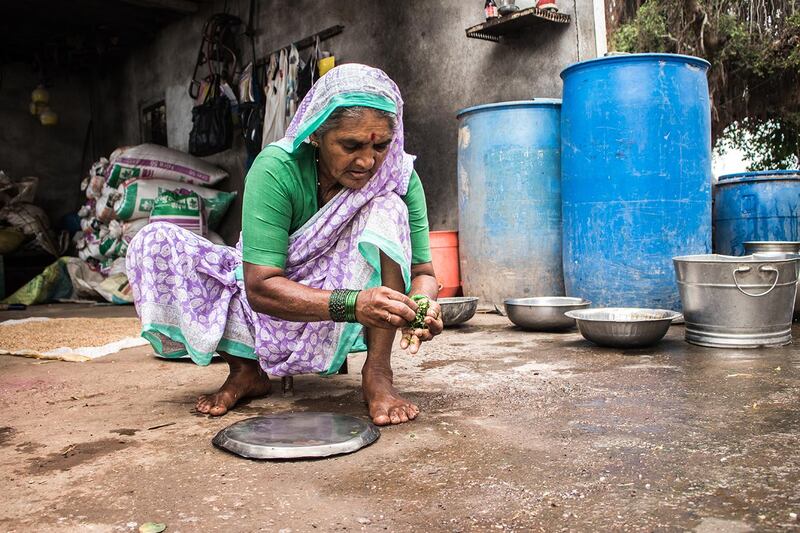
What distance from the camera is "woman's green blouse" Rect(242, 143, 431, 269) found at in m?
1.71

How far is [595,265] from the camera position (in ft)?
11.0

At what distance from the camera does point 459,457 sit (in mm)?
1436

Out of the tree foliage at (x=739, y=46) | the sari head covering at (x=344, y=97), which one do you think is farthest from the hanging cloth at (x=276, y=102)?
the sari head covering at (x=344, y=97)

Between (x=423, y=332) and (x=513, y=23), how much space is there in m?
3.05

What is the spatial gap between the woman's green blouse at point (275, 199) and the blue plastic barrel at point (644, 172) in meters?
1.93

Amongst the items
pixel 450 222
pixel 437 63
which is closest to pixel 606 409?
pixel 450 222

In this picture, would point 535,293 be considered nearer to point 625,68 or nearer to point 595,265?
point 595,265

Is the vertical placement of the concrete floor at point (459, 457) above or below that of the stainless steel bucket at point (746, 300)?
below

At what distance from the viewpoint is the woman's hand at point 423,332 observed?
157 cm

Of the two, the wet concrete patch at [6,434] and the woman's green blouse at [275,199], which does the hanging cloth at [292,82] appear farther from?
the wet concrete patch at [6,434]

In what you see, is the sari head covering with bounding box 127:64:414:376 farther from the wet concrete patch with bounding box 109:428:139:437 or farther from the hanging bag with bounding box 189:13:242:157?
the hanging bag with bounding box 189:13:242:157

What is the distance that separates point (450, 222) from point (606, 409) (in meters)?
3.19

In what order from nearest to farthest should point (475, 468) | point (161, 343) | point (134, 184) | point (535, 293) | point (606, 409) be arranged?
point (475, 468) → point (606, 409) → point (161, 343) → point (535, 293) → point (134, 184)

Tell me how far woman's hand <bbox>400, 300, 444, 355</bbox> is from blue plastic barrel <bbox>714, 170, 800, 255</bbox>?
2485mm
